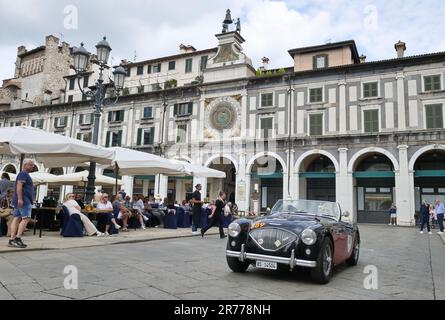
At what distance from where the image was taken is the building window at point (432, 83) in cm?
2555

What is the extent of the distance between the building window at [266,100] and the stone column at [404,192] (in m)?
10.2

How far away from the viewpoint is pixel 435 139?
25.0 m

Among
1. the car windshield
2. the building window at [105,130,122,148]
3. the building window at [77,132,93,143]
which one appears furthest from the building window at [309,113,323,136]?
the building window at [77,132,93,143]

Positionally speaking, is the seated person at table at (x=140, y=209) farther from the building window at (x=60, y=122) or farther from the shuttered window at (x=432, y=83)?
the building window at (x=60, y=122)

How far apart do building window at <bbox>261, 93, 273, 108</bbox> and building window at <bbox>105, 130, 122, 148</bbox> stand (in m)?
15.0

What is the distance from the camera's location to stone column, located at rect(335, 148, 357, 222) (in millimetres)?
26953

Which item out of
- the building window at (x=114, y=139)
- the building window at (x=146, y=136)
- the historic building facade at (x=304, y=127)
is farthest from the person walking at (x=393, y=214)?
the building window at (x=114, y=139)

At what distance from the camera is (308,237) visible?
216 inches

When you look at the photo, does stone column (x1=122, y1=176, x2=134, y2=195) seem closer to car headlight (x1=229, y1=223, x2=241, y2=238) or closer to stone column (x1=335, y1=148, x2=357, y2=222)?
stone column (x1=335, y1=148, x2=357, y2=222)
